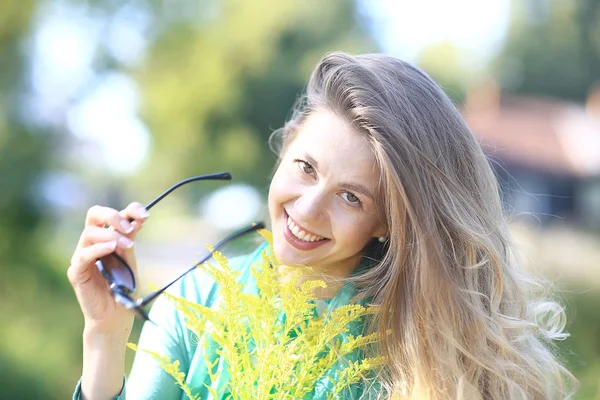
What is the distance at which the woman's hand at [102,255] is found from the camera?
138 cm

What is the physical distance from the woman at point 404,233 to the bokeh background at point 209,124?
0.37 meters

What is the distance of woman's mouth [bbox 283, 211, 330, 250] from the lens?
1546 millimetres

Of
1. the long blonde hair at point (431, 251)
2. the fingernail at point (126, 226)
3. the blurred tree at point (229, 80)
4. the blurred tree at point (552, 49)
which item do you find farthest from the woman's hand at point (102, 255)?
the blurred tree at point (552, 49)

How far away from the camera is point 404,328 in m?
1.63

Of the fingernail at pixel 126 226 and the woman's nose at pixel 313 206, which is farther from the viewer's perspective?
the woman's nose at pixel 313 206

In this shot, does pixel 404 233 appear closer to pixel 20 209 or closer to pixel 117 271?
pixel 117 271

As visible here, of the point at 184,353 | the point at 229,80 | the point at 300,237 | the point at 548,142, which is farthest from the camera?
the point at 548,142

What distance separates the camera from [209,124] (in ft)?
38.5

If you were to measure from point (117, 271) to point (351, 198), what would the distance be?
588 mm

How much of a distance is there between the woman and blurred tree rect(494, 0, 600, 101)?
15438 mm

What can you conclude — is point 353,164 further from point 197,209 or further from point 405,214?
point 197,209

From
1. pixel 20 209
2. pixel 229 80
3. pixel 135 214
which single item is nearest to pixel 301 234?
pixel 135 214

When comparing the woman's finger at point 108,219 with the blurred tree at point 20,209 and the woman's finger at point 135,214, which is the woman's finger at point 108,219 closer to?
the woman's finger at point 135,214

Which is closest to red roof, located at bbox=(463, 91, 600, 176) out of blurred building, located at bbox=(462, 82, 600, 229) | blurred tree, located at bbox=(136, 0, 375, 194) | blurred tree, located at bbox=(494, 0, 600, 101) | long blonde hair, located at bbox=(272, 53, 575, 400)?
blurred building, located at bbox=(462, 82, 600, 229)
